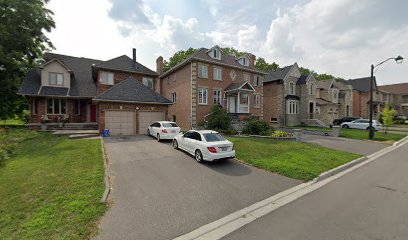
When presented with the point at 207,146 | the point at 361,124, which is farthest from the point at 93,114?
the point at 361,124

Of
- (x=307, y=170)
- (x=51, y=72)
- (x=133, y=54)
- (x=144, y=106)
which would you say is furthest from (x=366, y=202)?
(x=51, y=72)

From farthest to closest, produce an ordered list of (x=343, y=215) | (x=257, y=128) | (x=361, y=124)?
1. (x=361, y=124)
2. (x=257, y=128)
3. (x=343, y=215)

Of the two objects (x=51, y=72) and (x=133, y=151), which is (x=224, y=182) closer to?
(x=133, y=151)

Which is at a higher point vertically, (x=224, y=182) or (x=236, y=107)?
(x=236, y=107)

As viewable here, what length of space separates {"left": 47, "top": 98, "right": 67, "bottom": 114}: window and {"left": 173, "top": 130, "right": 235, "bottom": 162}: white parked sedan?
19409 millimetres

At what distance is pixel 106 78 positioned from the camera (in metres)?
22.6

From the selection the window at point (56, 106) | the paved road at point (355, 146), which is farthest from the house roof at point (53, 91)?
the paved road at point (355, 146)

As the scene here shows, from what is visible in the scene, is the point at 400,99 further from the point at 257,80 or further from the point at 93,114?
the point at 93,114

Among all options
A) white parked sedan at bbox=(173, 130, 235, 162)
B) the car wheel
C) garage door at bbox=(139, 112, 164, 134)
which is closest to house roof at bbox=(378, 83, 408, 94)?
garage door at bbox=(139, 112, 164, 134)

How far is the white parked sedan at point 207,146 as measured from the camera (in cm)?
913

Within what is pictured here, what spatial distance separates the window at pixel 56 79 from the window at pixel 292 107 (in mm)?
31694

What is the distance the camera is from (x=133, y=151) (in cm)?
1155

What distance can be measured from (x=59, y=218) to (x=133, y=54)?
25.2m

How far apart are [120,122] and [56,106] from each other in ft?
34.9
